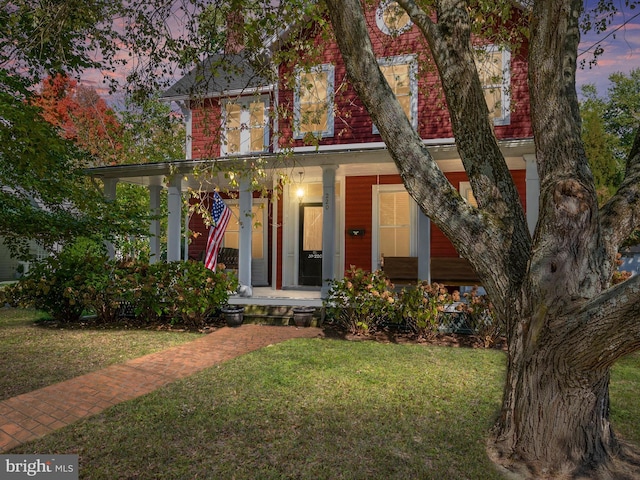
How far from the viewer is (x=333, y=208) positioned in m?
8.92

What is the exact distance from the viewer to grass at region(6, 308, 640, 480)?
3.04 metres

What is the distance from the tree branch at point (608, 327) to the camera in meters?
2.45

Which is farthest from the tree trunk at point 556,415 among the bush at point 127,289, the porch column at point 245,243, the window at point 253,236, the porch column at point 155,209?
the window at point 253,236

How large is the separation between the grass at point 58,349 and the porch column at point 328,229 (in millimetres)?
2813

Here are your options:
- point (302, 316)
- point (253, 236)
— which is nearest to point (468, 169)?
point (302, 316)

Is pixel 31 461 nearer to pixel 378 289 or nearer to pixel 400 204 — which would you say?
pixel 378 289

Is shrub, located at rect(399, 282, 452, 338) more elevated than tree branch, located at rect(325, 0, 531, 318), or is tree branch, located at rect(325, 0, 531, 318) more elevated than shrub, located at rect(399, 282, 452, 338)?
tree branch, located at rect(325, 0, 531, 318)

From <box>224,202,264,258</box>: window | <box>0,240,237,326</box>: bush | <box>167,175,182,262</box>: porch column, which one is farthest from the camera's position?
<box>224,202,264,258</box>: window

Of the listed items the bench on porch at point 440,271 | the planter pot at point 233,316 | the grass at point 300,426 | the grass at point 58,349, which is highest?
the bench on porch at point 440,271

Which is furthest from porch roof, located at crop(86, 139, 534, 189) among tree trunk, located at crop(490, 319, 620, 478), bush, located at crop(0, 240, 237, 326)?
tree trunk, located at crop(490, 319, 620, 478)

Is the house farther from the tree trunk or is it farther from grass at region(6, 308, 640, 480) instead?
the tree trunk

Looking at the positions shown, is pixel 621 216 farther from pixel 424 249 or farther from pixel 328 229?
pixel 328 229

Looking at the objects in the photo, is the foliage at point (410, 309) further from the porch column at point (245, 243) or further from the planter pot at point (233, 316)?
the porch column at point (245, 243)

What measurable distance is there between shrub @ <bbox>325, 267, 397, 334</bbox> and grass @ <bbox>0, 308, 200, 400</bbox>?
269 centimetres
